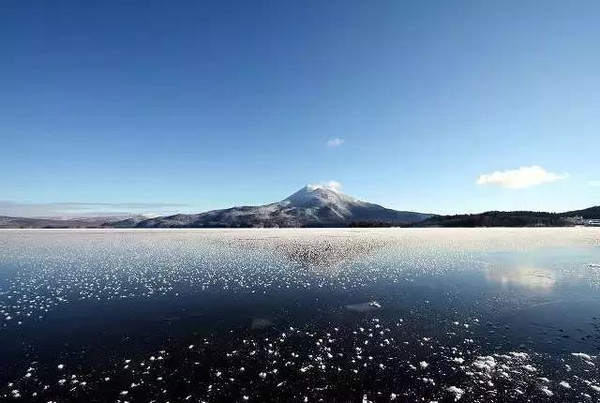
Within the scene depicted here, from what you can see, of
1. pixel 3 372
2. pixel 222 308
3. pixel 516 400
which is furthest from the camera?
pixel 222 308

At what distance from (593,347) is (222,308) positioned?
59.8ft

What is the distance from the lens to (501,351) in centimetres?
1527

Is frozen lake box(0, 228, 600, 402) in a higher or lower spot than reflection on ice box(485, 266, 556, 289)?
lower

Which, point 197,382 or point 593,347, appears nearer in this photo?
point 197,382

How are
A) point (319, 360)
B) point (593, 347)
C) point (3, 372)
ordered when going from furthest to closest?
point (593, 347) < point (319, 360) < point (3, 372)

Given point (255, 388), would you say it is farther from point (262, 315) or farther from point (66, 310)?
point (66, 310)

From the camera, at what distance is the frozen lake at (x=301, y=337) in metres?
12.3

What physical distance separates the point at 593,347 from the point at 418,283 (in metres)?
14.1

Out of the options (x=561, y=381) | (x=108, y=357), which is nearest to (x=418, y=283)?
(x=561, y=381)

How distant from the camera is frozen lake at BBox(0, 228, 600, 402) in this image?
40.2 feet

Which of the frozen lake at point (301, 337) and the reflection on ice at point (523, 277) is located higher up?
the reflection on ice at point (523, 277)

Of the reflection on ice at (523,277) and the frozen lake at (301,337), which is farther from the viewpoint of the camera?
the reflection on ice at (523,277)

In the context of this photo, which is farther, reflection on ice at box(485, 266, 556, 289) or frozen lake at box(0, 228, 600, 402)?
reflection on ice at box(485, 266, 556, 289)

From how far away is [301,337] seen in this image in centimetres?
1720
